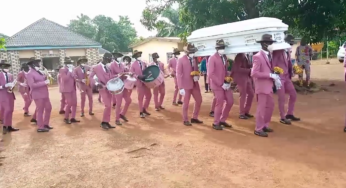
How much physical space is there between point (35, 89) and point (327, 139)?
5.95m

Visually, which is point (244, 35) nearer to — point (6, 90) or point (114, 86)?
point (114, 86)

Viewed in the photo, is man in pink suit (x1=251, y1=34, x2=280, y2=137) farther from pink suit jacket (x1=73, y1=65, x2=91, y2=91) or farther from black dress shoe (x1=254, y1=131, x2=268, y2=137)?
pink suit jacket (x1=73, y1=65, x2=91, y2=91)

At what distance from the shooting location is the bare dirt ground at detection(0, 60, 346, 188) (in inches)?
158

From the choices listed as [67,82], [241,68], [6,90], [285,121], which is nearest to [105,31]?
[67,82]

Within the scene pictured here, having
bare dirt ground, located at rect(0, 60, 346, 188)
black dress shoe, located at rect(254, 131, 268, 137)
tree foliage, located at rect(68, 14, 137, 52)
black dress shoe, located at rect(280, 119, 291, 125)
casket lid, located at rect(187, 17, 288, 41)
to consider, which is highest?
tree foliage, located at rect(68, 14, 137, 52)

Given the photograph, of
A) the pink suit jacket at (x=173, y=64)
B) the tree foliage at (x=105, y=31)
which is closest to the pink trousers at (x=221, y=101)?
the pink suit jacket at (x=173, y=64)

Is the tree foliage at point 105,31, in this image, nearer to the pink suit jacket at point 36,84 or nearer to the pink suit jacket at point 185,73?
the pink suit jacket at point 36,84

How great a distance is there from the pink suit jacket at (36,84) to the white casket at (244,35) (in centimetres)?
349

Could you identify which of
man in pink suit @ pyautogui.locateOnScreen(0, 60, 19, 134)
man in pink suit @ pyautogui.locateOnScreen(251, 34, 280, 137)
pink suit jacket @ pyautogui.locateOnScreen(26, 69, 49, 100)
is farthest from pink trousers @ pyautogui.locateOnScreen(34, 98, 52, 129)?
man in pink suit @ pyautogui.locateOnScreen(251, 34, 280, 137)

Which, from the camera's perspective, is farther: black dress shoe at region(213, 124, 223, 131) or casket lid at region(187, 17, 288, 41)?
black dress shoe at region(213, 124, 223, 131)

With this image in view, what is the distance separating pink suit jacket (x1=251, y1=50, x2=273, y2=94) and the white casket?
1.02 feet

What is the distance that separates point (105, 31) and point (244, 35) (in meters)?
30.7

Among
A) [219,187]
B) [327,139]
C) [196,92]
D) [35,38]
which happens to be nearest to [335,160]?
[327,139]

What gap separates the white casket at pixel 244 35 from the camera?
19.3ft
